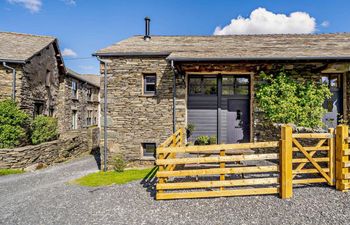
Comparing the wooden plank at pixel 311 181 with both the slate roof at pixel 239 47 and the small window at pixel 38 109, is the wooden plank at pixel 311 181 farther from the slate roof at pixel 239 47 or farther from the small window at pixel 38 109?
the small window at pixel 38 109

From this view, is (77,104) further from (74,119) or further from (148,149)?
(148,149)

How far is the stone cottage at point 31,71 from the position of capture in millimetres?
11758

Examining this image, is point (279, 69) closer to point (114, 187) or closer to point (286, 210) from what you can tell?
point (286, 210)

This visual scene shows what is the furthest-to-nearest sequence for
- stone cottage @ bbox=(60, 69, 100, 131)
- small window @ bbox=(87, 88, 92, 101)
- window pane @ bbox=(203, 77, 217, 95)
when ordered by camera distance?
small window @ bbox=(87, 88, 92, 101) < stone cottage @ bbox=(60, 69, 100, 131) < window pane @ bbox=(203, 77, 217, 95)

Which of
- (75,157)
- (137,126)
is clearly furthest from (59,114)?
(137,126)

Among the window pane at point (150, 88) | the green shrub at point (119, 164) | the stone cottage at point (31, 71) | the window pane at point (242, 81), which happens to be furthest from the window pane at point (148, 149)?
the stone cottage at point (31, 71)

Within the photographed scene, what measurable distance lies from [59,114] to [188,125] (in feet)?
41.7

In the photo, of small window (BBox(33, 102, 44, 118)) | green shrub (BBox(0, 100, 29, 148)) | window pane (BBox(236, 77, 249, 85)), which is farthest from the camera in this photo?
small window (BBox(33, 102, 44, 118))

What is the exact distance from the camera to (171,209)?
454 centimetres

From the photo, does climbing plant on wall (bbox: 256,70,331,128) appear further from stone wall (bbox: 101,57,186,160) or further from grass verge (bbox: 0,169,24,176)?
grass verge (bbox: 0,169,24,176)

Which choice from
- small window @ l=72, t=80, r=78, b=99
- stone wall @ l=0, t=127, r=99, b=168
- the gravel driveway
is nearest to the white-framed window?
the gravel driveway

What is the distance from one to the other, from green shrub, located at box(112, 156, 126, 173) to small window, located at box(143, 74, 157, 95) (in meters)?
3.34

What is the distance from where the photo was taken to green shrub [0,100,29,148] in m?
10.1

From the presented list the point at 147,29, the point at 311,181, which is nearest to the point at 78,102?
the point at 147,29
